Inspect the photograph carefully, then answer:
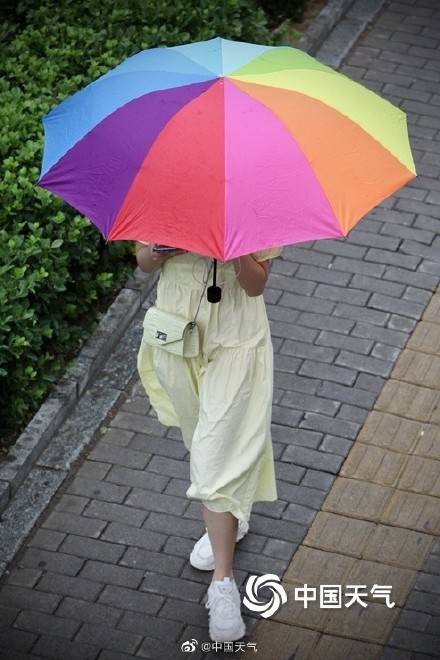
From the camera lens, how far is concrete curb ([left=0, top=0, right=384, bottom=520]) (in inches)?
247

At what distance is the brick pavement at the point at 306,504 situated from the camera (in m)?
5.59

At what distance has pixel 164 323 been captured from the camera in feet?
16.7

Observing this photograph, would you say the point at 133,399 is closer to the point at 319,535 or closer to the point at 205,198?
the point at 319,535

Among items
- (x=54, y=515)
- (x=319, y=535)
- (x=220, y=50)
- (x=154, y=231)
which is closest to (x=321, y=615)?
(x=319, y=535)

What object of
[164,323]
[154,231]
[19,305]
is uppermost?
[154,231]

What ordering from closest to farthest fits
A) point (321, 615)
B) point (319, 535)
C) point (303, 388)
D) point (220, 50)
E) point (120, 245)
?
1. point (220, 50)
2. point (321, 615)
3. point (319, 535)
4. point (303, 388)
5. point (120, 245)

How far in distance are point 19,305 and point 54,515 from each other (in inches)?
41.4

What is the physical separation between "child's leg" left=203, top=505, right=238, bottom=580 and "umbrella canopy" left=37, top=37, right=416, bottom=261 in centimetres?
145

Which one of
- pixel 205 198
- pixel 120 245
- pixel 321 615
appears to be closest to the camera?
pixel 205 198

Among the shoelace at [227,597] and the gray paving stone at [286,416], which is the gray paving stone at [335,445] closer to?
the gray paving stone at [286,416]

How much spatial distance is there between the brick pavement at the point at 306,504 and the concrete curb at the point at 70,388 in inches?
9.0

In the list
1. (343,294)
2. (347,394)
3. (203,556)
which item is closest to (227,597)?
(203,556)

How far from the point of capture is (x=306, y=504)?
619 centimetres

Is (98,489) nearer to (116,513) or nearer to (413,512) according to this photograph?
(116,513)
